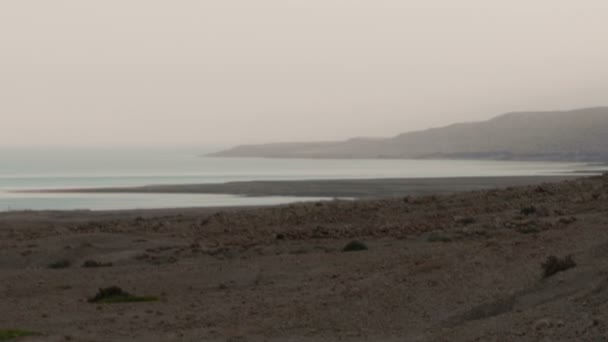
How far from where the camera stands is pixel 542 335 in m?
→ 12.6

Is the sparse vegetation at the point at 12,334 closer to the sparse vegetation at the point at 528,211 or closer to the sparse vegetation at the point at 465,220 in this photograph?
the sparse vegetation at the point at 465,220

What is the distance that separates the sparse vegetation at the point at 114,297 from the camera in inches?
754

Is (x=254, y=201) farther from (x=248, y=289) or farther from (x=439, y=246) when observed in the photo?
(x=248, y=289)

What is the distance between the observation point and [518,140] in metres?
169

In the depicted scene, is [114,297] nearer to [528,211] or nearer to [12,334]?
[12,334]

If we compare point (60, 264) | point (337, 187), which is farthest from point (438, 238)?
point (337, 187)

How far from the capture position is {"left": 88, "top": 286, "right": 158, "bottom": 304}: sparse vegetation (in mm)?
19156

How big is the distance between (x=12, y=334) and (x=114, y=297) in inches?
154

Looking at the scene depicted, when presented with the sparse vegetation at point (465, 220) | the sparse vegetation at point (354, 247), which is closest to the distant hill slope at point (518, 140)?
the sparse vegetation at point (465, 220)

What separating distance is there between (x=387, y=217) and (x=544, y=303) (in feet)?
57.1

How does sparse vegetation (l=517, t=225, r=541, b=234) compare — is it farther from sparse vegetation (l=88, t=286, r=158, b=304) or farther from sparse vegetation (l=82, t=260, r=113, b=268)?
sparse vegetation (l=88, t=286, r=158, b=304)

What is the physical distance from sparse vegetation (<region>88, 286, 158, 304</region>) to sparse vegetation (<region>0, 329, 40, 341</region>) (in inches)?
128

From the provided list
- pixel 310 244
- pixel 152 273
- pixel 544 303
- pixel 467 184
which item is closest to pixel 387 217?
pixel 310 244

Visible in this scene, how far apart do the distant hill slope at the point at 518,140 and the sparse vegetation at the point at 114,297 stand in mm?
110277
